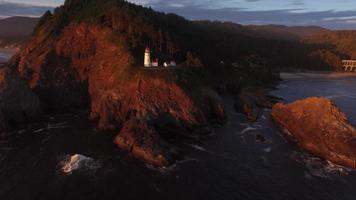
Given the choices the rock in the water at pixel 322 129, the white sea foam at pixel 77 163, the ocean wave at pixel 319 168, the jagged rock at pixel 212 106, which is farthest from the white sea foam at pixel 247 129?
the white sea foam at pixel 77 163

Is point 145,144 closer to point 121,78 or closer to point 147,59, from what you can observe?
point 121,78

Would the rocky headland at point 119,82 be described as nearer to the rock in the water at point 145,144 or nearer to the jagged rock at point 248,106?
the rock in the water at point 145,144

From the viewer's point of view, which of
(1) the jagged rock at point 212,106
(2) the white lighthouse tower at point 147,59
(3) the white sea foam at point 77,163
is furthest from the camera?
(2) the white lighthouse tower at point 147,59

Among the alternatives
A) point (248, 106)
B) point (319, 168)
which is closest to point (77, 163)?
point (319, 168)

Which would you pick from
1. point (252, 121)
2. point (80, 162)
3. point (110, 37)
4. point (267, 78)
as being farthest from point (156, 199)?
point (267, 78)

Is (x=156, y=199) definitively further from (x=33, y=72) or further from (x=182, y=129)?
(x=33, y=72)

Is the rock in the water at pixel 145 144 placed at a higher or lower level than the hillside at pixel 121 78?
lower
